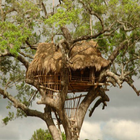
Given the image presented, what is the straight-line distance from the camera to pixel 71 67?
12.0 meters

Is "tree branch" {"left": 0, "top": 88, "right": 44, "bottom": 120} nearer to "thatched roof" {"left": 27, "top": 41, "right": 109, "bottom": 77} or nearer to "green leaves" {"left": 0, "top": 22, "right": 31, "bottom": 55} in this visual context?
"thatched roof" {"left": 27, "top": 41, "right": 109, "bottom": 77}

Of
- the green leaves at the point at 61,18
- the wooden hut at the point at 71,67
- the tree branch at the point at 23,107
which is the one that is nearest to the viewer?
the green leaves at the point at 61,18

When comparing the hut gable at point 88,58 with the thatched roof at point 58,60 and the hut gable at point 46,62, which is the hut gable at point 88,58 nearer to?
the thatched roof at point 58,60

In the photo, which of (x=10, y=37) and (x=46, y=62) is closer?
(x=10, y=37)

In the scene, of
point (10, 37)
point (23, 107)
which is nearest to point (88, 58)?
point (10, 37)

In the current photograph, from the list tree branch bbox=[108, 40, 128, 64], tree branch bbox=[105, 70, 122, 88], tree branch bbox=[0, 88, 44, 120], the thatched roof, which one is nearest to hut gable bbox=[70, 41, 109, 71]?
the thatched roof

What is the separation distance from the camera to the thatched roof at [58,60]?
11953mm

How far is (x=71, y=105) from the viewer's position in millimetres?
13055

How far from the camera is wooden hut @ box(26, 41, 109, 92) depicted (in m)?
12.0

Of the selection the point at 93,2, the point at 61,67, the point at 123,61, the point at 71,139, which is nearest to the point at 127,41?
the point at 123,61

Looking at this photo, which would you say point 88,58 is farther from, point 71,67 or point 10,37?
point 10,37

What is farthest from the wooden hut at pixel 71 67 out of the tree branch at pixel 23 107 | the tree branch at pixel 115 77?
the tree branch at pixel 23 107

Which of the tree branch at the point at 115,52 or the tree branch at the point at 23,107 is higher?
the tree branch at the point at 115,52

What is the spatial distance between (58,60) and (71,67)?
578 millimetres
